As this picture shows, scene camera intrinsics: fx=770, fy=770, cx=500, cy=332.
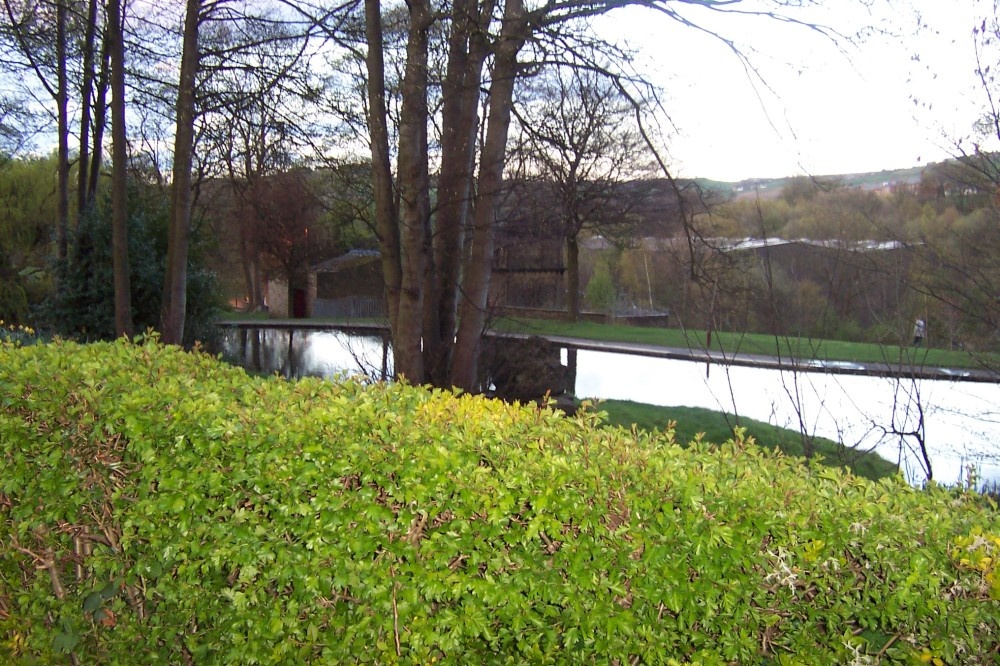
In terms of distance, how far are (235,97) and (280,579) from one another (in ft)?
32.0

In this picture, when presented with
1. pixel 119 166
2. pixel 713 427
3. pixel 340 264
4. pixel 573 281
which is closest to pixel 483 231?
pixel 119 166

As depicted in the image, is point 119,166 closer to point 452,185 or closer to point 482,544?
Answer: point 452,185

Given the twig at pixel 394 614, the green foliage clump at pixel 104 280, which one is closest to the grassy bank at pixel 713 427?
the green foliage clump at pixel 104 280

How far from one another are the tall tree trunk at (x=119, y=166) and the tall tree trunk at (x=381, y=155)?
4527mm

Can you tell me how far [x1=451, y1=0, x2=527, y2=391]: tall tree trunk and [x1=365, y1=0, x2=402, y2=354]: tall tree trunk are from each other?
3.16 feet

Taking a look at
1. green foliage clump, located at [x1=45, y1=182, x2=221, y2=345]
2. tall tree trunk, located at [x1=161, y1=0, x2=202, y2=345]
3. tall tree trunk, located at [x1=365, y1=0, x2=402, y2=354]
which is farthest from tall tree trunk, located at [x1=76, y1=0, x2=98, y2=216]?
tall tree trunk, located at [x1=365, y1=0, x2=402, y2=354]

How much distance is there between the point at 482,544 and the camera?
7.18 ft

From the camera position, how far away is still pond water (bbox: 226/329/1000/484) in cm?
1055

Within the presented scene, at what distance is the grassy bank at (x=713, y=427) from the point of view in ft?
37.1

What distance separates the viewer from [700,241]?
784 cm

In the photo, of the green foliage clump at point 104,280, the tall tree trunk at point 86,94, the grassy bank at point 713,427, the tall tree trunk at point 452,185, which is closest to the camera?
the tall tree trunk at point 452,185

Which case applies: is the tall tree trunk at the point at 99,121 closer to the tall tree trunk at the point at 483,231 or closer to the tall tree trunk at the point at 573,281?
the tall tree trunk at the point at 483,231

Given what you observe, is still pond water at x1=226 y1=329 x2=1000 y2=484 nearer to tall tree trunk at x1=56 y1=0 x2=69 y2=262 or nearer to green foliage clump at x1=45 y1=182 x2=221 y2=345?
green foliage clump at x1=45 y1=182 x2=221 y2=345

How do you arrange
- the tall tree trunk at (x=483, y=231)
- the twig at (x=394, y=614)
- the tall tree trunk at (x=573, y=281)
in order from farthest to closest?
the tall tree trunk at (x=573, y=281) < the tall tree trunk at (x=483, y=231) < the twig at (x=394, y=614)
